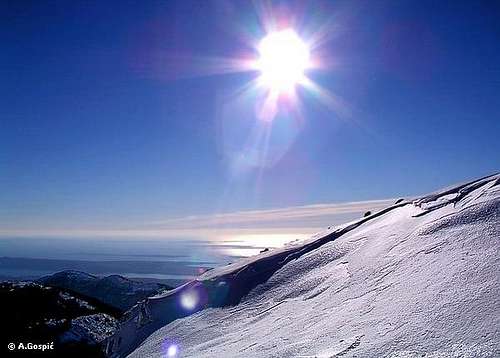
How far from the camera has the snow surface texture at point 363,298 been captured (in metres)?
4.49

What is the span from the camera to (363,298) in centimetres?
657

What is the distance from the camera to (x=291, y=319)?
7391mm

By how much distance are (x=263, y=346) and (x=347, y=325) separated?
161cm

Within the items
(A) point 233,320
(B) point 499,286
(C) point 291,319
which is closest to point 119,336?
(A) point 233,320

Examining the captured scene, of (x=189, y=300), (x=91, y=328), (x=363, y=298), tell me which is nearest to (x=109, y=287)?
(x=91, y=328)

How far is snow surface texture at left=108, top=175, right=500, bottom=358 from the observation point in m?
4.49

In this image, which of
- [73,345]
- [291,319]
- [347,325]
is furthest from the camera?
[73,345]

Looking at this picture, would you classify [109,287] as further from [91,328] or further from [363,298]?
[363,298]

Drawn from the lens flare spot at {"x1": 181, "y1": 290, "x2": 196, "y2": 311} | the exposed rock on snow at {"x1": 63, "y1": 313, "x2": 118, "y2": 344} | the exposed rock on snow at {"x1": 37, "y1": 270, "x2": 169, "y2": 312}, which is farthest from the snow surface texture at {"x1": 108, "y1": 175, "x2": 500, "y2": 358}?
the exposed rock on snow at {"x1": 37, "y1": 270, "x2": 169, "y2": 312}

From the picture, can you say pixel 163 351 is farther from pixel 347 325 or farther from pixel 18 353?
pixel 18 353

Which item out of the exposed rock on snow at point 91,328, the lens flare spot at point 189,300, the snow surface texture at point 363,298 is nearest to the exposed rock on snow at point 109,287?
the exposed rock on snow at point 91,328

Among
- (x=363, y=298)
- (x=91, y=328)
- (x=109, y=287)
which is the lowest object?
(x=91, y=328)

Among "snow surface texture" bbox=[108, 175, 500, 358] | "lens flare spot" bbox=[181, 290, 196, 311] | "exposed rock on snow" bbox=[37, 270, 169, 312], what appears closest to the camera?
"snow surface texture" bbox=[108, 175, 500, 358]

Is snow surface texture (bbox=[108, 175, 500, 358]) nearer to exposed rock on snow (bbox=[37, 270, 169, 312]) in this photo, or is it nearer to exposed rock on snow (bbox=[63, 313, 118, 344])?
exposed rock on snow (bbox=[63, 313, 118, 344])
